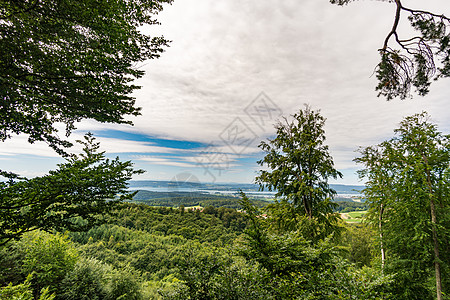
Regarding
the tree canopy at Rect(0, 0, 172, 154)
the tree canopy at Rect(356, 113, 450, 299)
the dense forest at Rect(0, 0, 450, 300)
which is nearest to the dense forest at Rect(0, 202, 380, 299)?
the dense forest at Rect(0, 0, 450, 300)

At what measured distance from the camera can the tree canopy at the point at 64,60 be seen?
9.07 feet

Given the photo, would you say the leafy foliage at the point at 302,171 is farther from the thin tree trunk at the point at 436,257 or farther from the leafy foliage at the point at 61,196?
the leafy foliage at the point at 61,196

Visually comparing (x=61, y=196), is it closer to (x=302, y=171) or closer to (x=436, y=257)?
(x=302, y=171)

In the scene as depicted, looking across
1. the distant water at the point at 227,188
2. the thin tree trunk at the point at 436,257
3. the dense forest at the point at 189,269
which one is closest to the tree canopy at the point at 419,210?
the thin tree trunk at the point at 436,257

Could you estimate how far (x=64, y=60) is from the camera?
11.0 ft

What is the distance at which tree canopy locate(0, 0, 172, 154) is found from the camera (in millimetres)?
2766

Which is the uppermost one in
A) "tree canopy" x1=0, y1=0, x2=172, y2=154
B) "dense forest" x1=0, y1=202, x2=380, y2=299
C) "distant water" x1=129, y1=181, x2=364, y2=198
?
"tree canopy" x1=0, y1=0, x2=172, y2=154

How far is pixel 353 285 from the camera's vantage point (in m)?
3.40

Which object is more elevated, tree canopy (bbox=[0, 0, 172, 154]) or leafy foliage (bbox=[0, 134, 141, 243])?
tree canopy (bbox=[0, 0, 172, 154])

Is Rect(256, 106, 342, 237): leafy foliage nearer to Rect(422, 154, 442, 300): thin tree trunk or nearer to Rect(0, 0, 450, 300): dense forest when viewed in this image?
Rect(0, 0, 450, 300): dense forest

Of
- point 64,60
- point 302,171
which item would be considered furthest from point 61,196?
point 302,171

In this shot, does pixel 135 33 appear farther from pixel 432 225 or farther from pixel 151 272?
pixel 151 272

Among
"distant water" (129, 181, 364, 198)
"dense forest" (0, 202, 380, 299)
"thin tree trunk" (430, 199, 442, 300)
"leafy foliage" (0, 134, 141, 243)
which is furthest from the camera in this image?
"distant water" (129, 181, 364, 198)

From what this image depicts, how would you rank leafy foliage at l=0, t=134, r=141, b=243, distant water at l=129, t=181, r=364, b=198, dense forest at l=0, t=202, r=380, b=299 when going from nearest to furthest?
leafy foliage at l=0, t=134, r=141, b=243 < dense forest at l=0, t=202, r=380, b=299 < distant water at l=129, t=181, r=364, b=198
